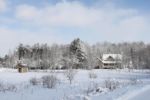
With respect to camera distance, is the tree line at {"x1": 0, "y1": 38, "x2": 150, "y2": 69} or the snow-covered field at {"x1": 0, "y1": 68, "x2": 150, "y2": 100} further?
the tree line at {"x1": 0, "y1": 38, "x2": 150, "y2": 69}

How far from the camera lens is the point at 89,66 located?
8581 centimetres

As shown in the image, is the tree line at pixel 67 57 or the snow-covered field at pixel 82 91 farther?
the tree line at pixel 67 57

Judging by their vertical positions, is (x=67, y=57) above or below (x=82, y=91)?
above

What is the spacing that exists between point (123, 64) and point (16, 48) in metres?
44.8

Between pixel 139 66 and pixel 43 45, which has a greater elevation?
pixel 43 45

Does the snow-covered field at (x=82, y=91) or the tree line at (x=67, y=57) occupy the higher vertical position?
the tree line at (x=67, y=57)

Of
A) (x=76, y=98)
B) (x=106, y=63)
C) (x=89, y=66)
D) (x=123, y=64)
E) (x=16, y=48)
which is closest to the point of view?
(x=76, y=98)

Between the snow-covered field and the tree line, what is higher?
the tree line

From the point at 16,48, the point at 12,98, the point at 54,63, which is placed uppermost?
the point at 16,48

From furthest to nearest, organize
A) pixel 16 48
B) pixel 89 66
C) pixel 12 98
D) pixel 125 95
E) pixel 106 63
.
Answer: pixel 16 48, pixel 106 63, pixel 89 66, pixel 12 98, pixel 125 95

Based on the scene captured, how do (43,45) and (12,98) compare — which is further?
(43,45)

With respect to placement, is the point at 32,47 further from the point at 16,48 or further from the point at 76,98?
the point at 76,98

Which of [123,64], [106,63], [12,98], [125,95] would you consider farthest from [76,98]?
[106,63]

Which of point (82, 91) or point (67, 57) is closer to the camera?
point (82, 91)
